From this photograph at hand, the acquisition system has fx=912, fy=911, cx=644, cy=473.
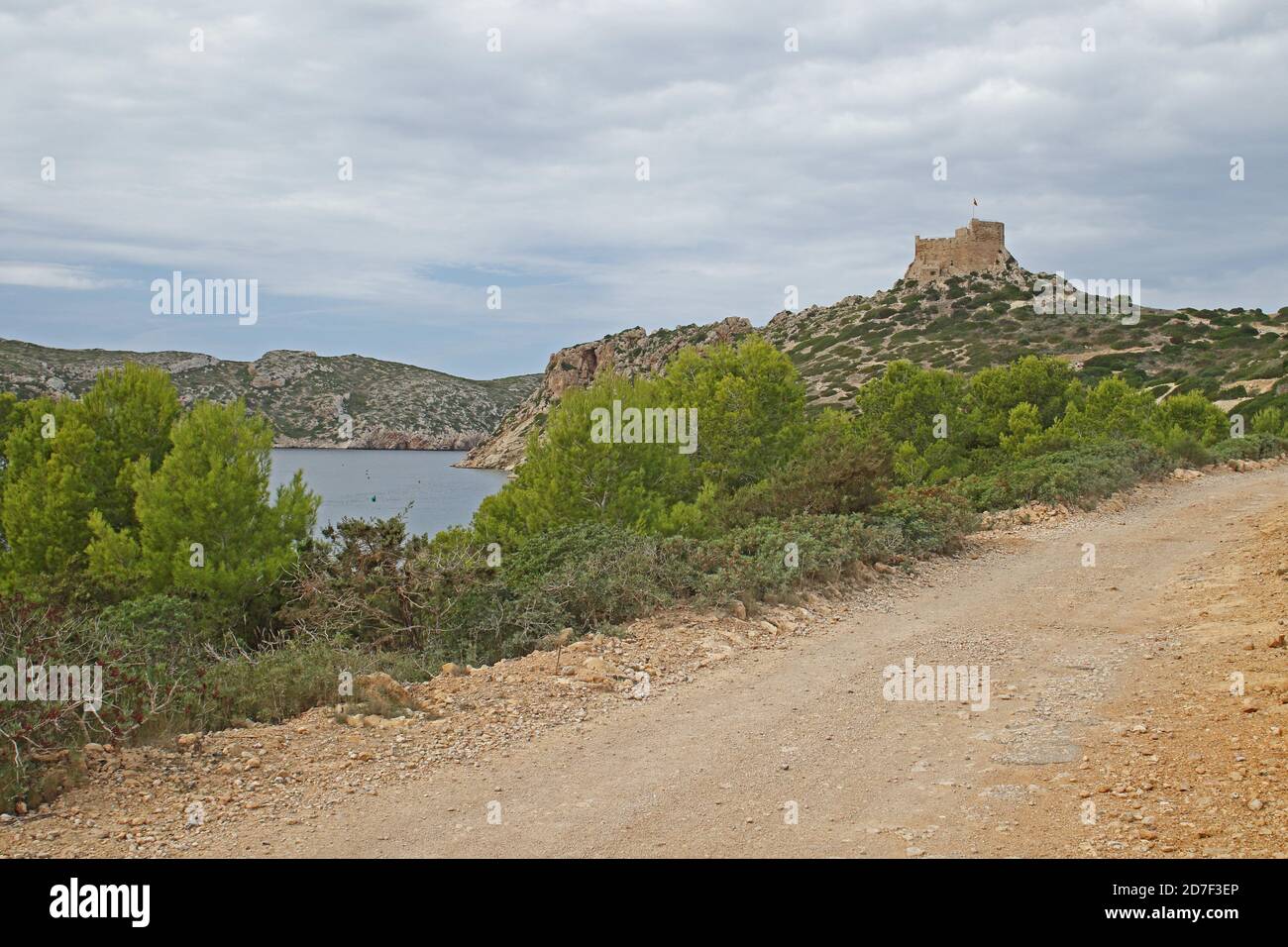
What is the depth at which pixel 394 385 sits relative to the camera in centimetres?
15825

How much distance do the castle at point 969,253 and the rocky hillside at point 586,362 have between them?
20.2m

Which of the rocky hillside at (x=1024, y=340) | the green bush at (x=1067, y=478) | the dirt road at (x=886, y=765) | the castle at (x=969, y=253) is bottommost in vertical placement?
the dirt road at (x=886, y=765)

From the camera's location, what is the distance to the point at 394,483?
85.2 m

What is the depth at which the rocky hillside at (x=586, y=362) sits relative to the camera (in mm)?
103312

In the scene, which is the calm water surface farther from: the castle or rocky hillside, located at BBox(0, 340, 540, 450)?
the castle

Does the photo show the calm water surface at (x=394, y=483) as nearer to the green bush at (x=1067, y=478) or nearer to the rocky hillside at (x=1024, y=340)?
the green bush at (x=1067, y=478)

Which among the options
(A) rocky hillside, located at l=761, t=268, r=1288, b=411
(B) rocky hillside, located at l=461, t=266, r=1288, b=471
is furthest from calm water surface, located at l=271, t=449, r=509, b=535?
(A) rocky hillside, located at l=761, t=268, r=1288, b=411

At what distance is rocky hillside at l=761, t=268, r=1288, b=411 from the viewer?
53.2m

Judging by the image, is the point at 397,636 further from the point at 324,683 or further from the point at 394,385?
the point at 394,385

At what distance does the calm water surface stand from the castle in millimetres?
49411

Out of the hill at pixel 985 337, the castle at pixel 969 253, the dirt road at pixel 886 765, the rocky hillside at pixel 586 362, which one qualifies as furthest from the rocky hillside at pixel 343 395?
the dirt road at pixel 886 765

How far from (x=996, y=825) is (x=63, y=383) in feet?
343

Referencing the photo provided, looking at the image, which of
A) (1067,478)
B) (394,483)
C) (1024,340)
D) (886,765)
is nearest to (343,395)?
(394,483)
